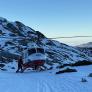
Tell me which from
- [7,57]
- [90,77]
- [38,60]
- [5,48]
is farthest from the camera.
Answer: [5,48]

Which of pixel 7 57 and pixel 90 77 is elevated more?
pixel 90 77

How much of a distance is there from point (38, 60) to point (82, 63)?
579 centimetres

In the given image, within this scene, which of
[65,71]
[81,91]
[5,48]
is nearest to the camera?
[81,91]

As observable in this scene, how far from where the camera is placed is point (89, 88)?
1767cm

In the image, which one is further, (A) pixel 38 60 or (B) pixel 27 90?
(A) pixel 38 60

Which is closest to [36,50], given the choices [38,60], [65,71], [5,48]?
[38,60]

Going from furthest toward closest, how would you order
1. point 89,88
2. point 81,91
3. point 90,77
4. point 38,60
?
1. point 38,60
2. point 90,77
3. point 89,88
4. point 81,91

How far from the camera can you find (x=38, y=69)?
41.0m

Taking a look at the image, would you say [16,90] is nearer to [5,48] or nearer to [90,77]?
[90,77]

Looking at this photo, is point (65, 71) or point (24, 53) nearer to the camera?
point (65, 71)

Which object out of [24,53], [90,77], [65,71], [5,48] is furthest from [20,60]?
[5,48]

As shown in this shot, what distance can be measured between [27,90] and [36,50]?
931 inches

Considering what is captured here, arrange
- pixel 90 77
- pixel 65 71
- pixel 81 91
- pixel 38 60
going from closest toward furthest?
pixel 81 91 < pixel 90 77 < pixel 65 71 < pixel 38 60

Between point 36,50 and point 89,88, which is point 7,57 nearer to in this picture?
point 36,50
